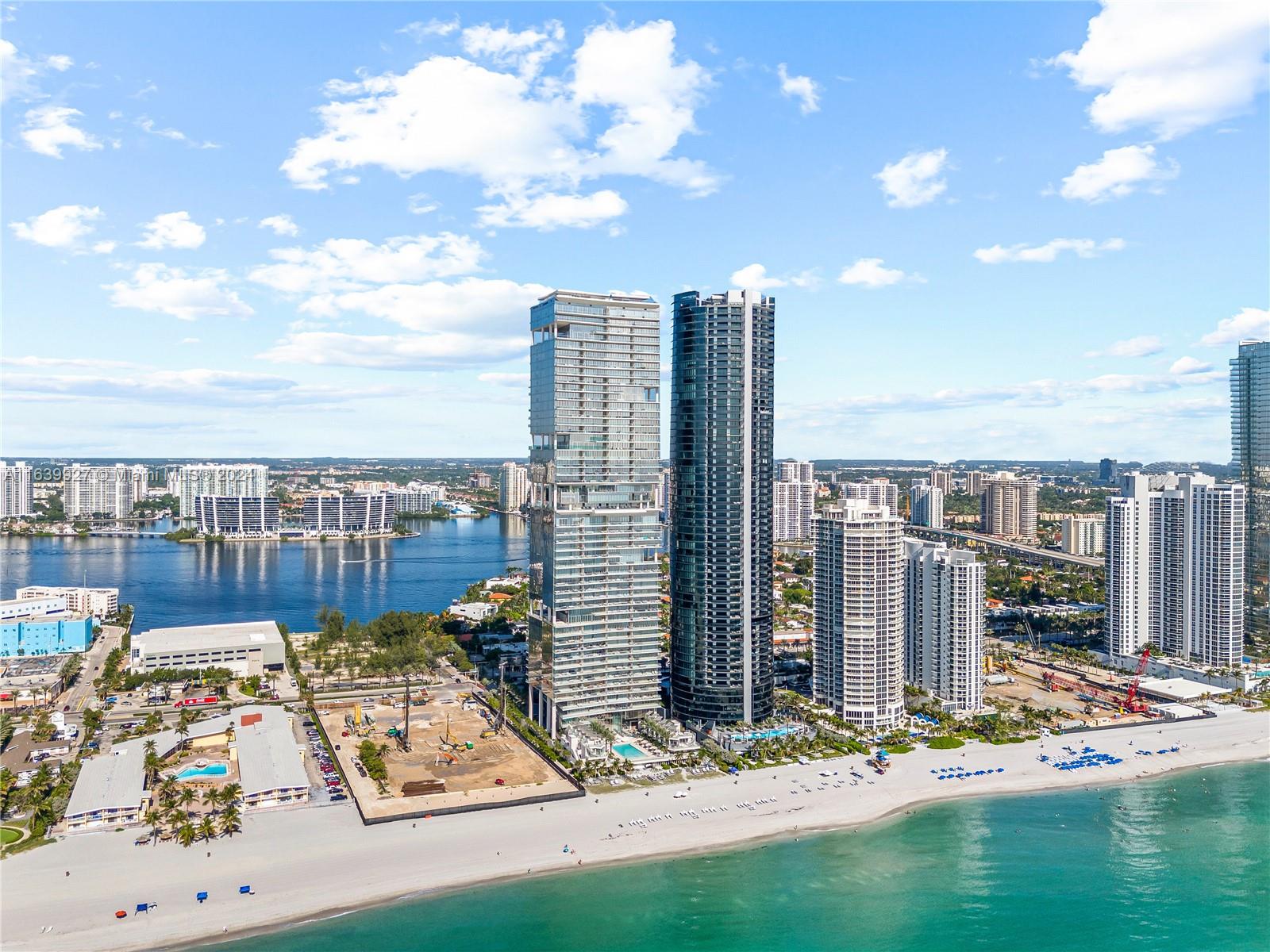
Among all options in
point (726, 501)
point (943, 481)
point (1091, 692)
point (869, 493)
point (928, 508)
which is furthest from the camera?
point (943, 481)

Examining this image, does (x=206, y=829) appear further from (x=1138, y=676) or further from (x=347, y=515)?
(x=347, y=515)

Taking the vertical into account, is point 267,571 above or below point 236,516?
below

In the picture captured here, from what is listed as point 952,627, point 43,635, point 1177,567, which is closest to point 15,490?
point 43,635

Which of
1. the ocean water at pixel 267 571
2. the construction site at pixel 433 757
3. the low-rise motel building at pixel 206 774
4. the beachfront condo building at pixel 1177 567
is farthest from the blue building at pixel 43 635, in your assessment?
the beachfront condo building at pixel 1177 567

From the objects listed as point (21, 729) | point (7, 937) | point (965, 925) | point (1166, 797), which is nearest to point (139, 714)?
point (21, 729)

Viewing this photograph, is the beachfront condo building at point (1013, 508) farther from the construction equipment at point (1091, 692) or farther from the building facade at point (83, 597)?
the building facade at point (83, 597)

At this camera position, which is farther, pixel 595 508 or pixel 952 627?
pixel 952 627

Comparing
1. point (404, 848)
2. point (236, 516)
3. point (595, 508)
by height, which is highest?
point (595, 508)

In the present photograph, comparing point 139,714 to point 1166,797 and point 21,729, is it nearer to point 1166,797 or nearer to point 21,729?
point 21,729
